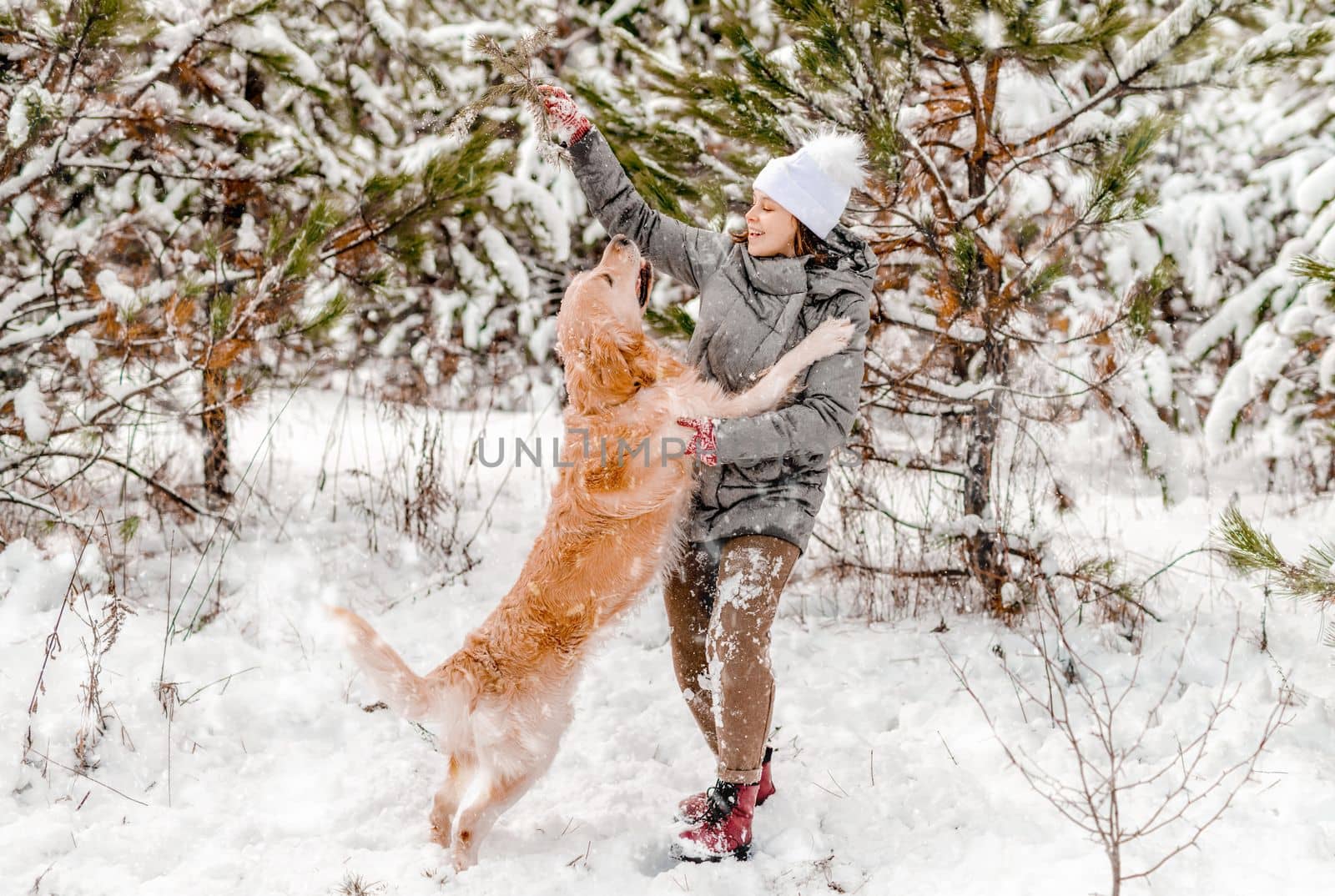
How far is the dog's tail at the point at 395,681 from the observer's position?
203 cm

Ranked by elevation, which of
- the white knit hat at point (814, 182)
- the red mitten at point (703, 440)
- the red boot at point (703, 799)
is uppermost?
the white knit hat at point (814, 182)

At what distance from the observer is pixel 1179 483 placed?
10.2 feet

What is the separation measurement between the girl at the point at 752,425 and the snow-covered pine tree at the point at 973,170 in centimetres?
68

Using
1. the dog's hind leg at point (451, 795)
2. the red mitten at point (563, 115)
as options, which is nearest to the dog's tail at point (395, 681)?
the dog's hind leg at point (451, 795)

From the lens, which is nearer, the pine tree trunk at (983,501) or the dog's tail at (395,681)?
the dog's tail at (395,681)

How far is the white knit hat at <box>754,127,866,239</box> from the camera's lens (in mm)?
2150

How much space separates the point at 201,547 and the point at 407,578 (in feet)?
3.16

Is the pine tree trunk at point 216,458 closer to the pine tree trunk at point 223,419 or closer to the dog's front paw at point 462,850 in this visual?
the pine tree trunk at point 223,419

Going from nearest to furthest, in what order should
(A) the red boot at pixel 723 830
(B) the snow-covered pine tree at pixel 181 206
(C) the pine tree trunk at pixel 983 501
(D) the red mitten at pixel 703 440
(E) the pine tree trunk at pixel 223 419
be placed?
(D) the red mitten at pixel 703 440 → (A) the red boot at pixel 723 830 → (B) the snow-covered pine tree at pixel 181 206 → (C) the pine tree trunk at pixel 983 501 → (E) the pine tree trunk at pixel 223 419

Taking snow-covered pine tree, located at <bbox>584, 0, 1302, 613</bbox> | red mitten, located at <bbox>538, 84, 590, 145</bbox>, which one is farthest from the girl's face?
snow-covered pine tree, located at <bbox>584, 0, 1302, 613</bbox>

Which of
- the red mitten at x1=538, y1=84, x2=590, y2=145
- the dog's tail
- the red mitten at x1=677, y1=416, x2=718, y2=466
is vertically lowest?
the dog's tail

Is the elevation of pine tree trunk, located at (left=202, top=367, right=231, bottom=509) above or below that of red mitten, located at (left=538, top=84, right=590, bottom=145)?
below

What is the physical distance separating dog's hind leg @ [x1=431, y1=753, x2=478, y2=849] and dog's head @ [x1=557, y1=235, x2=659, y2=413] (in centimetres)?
101

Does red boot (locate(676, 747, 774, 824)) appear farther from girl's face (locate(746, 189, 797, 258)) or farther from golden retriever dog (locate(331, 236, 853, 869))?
girl's face (locate(746, 189, 797, 258))
